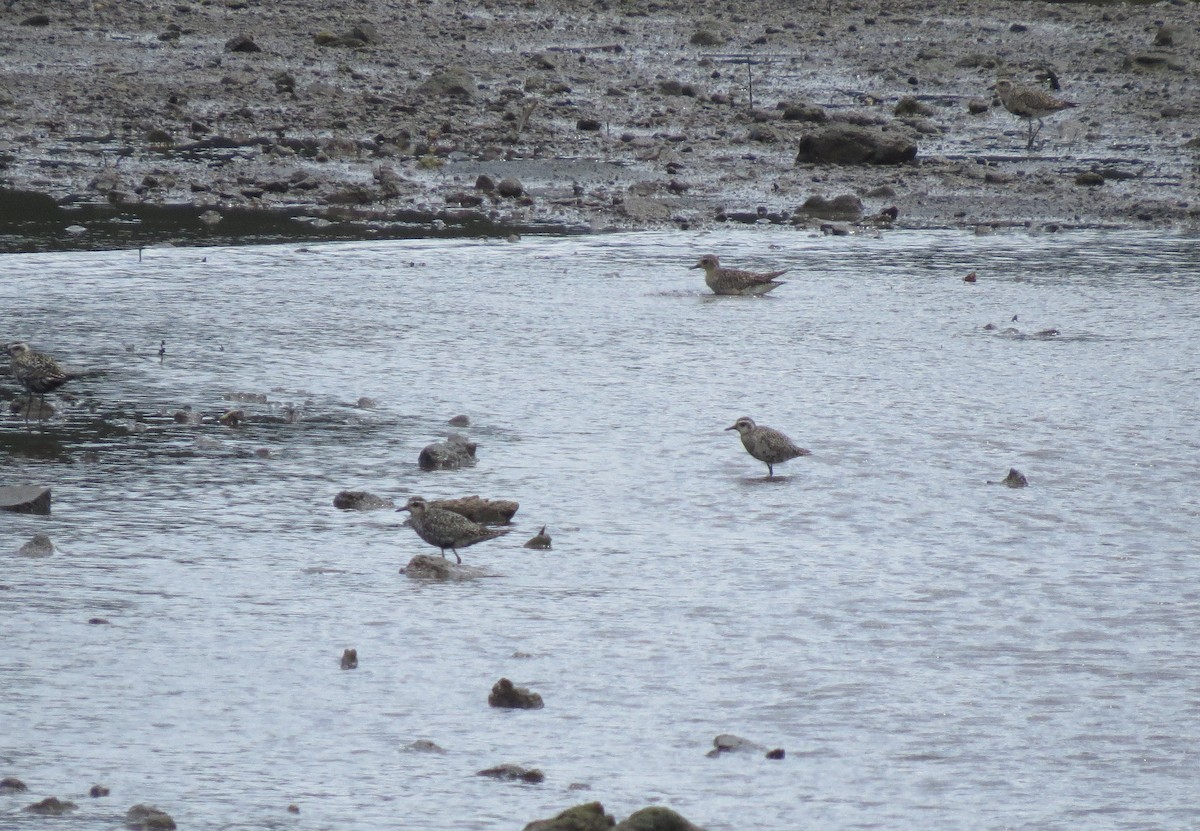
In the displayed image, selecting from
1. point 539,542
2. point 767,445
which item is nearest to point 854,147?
point 767,445

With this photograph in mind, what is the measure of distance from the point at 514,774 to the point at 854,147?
16.1m

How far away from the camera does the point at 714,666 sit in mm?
5867

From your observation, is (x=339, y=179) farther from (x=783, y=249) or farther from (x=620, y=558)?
(x=620, y=558)

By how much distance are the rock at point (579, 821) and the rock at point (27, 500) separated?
3580 mm

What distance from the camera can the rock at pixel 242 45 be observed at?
95.8 ft

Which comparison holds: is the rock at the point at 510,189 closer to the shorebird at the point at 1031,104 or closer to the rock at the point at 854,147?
the rock at the point at 854,147

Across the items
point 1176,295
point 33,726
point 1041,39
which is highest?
point 1041,39

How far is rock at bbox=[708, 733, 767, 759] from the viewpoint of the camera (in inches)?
203

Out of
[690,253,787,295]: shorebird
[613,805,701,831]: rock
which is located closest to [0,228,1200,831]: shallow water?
[613,805,701,831]: rock

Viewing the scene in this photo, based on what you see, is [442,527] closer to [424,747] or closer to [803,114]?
[424,747]

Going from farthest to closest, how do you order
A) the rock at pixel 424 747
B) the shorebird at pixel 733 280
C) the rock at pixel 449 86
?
the rock at pixel 449 86 < the shorebird at pixel 733 280 < the rock at pixel 424 747

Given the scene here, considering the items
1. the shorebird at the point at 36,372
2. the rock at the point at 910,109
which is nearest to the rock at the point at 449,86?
the rock at the point at 910,109

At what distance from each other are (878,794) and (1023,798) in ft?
1.27

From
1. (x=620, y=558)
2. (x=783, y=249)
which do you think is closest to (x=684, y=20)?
(x=783, y=249)
